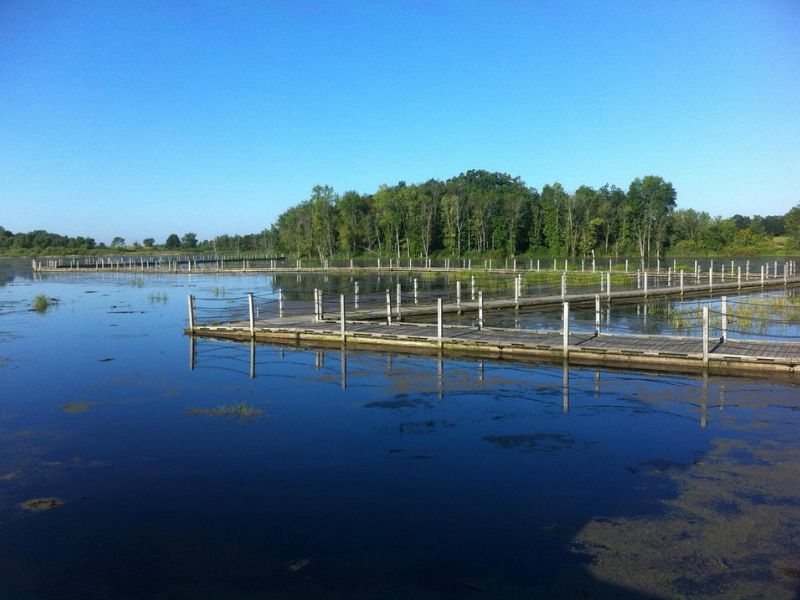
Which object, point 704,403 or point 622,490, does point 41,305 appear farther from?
point 622,490

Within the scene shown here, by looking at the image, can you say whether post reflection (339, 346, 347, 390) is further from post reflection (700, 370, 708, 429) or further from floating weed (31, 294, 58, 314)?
floating weed (31, 294, 58, 314)

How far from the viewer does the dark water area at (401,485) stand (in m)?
6.49

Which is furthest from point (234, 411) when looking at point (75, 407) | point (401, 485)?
point (401, 485)

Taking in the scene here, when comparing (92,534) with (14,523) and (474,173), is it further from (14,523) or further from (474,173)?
(474,173)

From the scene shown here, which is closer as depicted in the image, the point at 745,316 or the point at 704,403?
the point at 704,403

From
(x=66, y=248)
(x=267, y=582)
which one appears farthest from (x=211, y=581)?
(x=66, y=248)

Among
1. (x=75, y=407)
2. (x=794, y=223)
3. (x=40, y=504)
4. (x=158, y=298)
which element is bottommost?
(x=40, y=504)

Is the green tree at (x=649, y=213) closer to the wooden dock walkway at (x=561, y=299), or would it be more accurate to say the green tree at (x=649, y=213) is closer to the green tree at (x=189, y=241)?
the wooden dock walkway at (x=561, y=299)

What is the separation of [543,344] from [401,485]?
30.3ft

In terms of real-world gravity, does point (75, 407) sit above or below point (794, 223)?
below

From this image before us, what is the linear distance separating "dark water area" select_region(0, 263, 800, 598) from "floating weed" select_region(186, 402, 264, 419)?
6cm

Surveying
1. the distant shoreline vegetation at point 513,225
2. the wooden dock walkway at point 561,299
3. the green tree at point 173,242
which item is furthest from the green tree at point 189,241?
the wooden dock walkway at point 561,299

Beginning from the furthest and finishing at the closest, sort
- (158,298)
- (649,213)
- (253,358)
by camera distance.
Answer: (649,213), (158,298), (253,358)

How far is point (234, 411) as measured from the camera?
41.5ft
